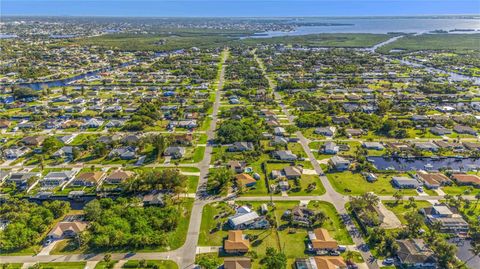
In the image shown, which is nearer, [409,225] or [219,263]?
[219,263]

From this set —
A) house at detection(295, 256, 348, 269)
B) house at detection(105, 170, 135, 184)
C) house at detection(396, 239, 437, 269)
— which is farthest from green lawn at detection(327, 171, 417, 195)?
house at detection(105, 170, 135, 184)

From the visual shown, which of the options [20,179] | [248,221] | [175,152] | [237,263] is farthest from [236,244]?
[20,179]

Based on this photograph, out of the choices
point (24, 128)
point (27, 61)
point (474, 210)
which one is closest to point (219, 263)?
point (474, 210)

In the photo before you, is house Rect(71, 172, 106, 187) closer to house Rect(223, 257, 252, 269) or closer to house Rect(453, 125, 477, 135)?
house Rect(223, 257, 252, 269)

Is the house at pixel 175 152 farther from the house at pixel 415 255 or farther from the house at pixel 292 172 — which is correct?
the house at pixel 415 255

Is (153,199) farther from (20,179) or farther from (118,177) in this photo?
(20,179)

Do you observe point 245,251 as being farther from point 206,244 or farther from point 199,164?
point 199,164
